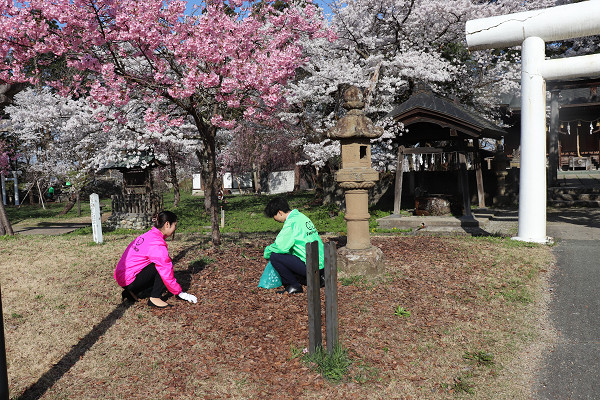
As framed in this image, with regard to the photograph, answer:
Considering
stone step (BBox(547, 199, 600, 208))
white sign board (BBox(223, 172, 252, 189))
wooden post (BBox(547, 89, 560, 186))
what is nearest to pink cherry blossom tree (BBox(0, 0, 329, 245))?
stone step (BBox(547, 199, 600, 208))

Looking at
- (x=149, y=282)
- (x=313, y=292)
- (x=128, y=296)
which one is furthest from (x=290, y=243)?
(x=128, y=296)

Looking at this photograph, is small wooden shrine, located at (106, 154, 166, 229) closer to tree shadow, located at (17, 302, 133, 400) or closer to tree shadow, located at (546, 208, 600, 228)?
tree shadow, located at (17, 302, 133, 400)

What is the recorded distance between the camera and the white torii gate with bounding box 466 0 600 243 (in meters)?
8.58

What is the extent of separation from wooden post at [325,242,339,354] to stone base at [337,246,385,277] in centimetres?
256

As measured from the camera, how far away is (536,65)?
8.91 meters

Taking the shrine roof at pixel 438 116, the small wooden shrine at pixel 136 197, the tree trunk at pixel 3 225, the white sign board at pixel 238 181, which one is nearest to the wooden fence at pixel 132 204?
the small wooden shrine at pixel 136 197

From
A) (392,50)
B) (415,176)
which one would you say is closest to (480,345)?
(415,176)

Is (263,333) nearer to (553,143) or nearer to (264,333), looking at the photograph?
(264,333)

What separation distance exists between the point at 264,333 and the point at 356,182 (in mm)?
2820

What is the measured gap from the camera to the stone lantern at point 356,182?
6.70 m

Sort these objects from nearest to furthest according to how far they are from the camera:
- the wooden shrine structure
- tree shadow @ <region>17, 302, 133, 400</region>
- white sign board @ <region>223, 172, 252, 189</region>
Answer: tree shadow @ <region>17, 302, 133, 400</region> < the wooden shrine structure < white sign board @ <region>223, 172, 252, 189</region>

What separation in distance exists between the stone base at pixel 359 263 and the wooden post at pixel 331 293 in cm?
256

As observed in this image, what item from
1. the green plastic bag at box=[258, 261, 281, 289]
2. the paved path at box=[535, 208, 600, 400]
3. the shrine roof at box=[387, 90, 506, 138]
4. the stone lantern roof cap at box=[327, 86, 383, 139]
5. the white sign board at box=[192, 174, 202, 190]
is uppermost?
the shrine roof at box=[387, 90, 506, 138]

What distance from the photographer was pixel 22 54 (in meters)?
7.71
